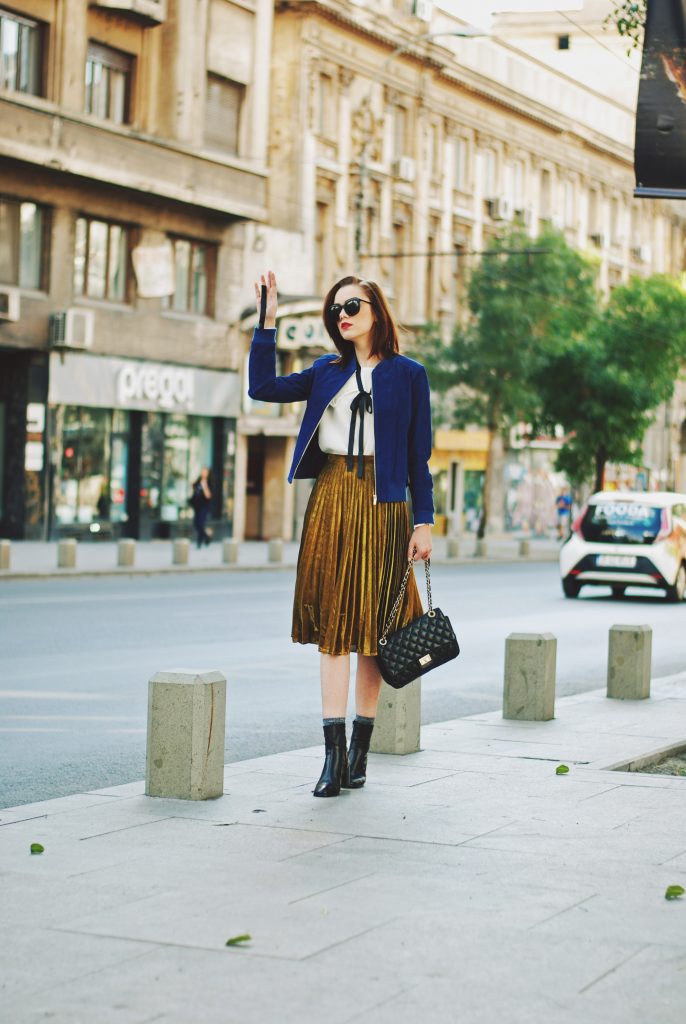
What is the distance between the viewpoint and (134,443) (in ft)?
119

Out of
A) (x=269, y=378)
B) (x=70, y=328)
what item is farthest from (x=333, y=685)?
(x=70, y=328)

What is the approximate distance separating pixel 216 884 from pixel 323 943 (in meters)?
0.78

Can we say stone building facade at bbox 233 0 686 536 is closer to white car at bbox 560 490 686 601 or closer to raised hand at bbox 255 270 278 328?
white car at bbox 560 490 686 601

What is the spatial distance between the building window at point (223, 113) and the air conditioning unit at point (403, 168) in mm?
9954

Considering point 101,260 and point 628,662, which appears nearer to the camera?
point 628,662

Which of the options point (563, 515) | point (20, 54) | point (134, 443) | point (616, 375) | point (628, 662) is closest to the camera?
point (628, 662)

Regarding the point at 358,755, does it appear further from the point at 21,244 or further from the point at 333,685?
the point at 21,244

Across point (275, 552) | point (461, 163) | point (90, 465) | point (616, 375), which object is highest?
point (461, 163)

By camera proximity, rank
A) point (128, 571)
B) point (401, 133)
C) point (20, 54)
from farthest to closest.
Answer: point (401, 133) < point (20, 54) < point (128, 571)

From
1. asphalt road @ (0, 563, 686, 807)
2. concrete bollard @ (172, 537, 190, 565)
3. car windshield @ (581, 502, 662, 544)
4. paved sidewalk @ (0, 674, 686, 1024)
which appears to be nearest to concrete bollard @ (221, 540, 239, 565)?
concrete bollard @ (172, 537, 190, 565)

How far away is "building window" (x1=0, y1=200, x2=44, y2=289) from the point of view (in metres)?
32.5

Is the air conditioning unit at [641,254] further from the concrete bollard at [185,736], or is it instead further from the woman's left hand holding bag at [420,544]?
the concrete bollard at [185,736]

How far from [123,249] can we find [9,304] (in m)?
4.67

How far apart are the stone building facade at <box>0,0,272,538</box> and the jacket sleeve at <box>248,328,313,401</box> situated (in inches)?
985
